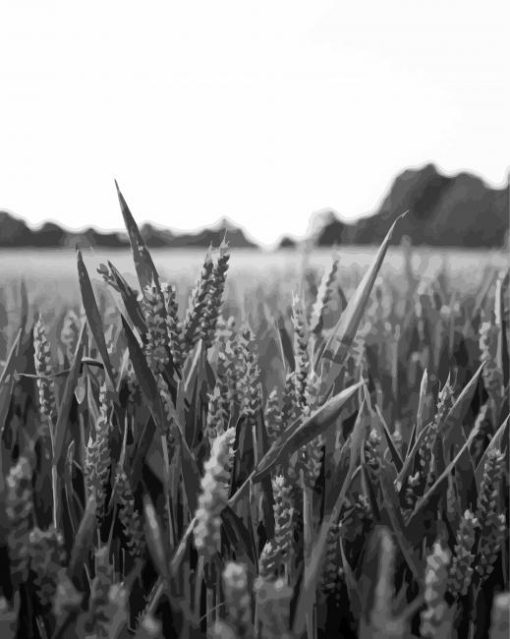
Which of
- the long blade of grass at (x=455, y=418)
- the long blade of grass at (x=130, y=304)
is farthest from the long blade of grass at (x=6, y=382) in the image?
the long blade of grass at (x=455, y=418)

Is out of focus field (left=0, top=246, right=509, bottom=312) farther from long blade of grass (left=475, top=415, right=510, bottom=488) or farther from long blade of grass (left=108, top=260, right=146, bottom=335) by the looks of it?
long blade of grass (left=475, top=415, right=510, bottom=488)

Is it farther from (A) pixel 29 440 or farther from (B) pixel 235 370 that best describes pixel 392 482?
(A) pixel 29 440

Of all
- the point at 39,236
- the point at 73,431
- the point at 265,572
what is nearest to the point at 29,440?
the point at 73,431

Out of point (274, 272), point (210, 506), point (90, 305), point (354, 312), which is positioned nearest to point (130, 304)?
point (90, 305)

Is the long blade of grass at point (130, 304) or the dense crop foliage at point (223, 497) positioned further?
the long blade of grass at point (130, 304)

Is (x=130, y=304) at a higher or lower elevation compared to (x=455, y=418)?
higher

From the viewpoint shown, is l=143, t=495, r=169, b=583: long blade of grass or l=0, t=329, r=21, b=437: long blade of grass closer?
l=143, t=495, r=169, b=583: long blade of grass

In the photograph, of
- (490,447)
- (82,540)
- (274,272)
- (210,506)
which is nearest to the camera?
(210,506)

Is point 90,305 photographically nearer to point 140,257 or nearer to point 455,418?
point 140,257

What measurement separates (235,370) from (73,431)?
197mm

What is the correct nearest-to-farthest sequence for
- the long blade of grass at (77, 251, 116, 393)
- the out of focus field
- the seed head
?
the seed head
the long blade of grass at (77, 251, 116, 393)
the out of focus field

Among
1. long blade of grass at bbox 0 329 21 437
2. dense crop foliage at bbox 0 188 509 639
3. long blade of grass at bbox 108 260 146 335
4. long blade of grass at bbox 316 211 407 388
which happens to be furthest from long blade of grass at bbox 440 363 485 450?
long blade of grass at bbox 0 329 21 437

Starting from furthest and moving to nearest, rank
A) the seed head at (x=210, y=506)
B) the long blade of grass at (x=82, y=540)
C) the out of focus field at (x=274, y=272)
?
1. the out of focus field at (x=274, y=272)
2. the long blade of grass at (x=82, y=540)
3. the seed head at (x=210, y=506)

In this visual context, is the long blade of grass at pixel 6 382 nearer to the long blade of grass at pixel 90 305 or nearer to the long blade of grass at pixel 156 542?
the long blade of grass at pixel 90 305
